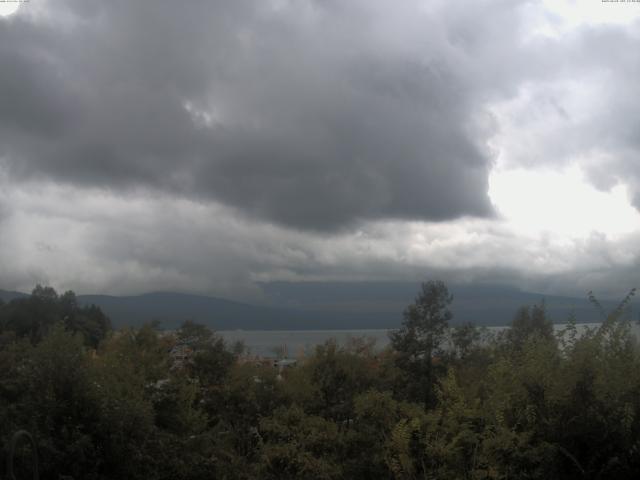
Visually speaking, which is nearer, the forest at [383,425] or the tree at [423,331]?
the forest at [383,425]

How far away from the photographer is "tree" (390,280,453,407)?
25.7 m

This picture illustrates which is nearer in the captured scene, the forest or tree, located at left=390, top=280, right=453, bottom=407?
the forest

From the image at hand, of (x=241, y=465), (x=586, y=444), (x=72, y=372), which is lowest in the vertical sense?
(x=241, y=465)

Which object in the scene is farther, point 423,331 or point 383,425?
point 423,331

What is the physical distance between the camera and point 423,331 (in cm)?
2627

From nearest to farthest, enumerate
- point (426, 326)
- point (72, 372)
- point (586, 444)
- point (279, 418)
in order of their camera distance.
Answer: point (586, 444)
point (72, 372)
point (279, 418)
point (426, 326)

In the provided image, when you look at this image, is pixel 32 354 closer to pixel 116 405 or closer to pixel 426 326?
pixel 116 405

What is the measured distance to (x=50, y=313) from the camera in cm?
6178

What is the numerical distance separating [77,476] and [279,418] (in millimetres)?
5191

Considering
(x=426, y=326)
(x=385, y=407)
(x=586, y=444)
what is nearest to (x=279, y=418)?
(x=385, y=407)

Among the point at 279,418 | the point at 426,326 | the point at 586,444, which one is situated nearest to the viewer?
the point at 586,444

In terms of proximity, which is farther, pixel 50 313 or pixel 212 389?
pixel 50 313

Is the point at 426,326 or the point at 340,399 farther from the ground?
the point at 426,326

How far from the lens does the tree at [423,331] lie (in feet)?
84.3
